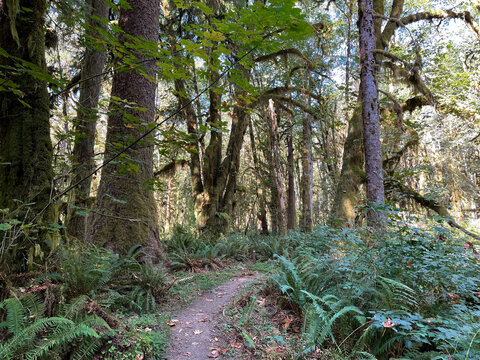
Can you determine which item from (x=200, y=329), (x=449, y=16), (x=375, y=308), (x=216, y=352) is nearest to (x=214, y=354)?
(x=216, y=352)

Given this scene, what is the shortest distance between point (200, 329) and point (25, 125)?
3374 mm

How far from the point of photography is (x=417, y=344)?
2.55 m

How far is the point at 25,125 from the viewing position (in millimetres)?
2889

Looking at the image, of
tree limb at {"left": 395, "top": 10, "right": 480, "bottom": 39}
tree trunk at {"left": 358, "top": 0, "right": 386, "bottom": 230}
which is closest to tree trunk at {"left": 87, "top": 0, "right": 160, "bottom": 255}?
tree trunk at {"left": 358, "top": 0, "right": 386, "bottom": 230}

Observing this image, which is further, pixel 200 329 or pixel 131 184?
pixel 131 184

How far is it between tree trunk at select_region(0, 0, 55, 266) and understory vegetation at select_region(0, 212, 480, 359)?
0.67 metres

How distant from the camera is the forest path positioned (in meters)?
3.14

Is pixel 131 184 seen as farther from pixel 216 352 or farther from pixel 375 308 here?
pixel 375 308

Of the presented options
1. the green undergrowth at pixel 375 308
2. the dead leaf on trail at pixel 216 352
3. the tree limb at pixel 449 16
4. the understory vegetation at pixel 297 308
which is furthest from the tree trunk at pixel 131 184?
the tree limb at pixel 449 16

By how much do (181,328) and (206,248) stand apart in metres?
3.85

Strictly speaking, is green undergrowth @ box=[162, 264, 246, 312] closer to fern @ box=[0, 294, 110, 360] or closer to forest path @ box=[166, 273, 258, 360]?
forest path @ box=[166, 273, 258, 360]

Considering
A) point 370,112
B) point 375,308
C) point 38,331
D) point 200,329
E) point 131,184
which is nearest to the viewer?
point 38,331

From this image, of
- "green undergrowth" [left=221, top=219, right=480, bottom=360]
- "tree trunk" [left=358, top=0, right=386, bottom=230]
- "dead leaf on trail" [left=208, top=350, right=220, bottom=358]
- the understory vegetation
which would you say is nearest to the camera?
the understory vegetation

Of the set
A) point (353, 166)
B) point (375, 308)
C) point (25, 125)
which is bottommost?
point (375, 308)
